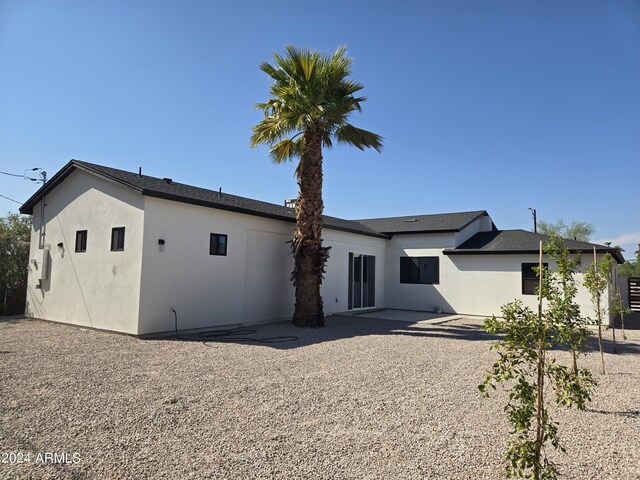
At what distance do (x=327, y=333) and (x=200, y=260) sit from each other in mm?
4087

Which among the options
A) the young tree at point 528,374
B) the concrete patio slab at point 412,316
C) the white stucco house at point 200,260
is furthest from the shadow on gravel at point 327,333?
the young tree at point 528,374

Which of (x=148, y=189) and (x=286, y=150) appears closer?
(x=148, y=189)

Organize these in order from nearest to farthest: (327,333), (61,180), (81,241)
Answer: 1. (327,333)
2. (81,241)
3. (61,180)

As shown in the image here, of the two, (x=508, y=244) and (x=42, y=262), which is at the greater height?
(x=508, y=244)

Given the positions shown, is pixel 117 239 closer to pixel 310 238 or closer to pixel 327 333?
pixel 310 238

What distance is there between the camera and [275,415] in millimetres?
4332

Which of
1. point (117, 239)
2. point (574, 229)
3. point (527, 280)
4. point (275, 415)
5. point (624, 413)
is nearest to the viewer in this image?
point (275, 415)

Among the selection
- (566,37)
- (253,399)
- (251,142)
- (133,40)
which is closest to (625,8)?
(566,37)

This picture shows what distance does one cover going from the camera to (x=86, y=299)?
35.4ft

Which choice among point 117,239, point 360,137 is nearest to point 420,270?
point 360,137

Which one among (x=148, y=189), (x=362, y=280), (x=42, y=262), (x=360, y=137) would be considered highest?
(x=360, y=137)

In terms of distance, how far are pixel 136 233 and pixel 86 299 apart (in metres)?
2.96

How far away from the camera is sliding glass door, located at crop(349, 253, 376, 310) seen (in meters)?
16.0

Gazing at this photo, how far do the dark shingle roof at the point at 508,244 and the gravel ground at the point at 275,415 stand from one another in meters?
7.05
